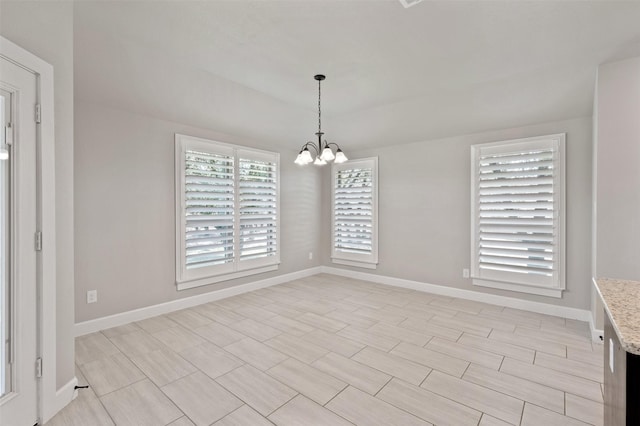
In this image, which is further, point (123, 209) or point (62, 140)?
point (123, 209)

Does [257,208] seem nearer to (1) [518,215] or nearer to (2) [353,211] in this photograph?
(2) [353,211]

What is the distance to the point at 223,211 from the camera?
4457 millimetres

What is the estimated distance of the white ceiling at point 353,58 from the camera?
2.33 metres

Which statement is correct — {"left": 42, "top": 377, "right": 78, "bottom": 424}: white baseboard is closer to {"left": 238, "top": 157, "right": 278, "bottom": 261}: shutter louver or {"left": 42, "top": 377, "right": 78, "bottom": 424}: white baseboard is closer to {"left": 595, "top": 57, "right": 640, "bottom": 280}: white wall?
{"left": 238, "top": 157, "right": 278, "bottom": 261}: shutter louver

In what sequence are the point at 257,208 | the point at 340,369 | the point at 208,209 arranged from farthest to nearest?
the point at 257,208
the point at 208,209
the point at 340,369

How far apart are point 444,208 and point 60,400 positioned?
484 cm

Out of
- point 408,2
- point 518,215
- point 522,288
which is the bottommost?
point 522,288

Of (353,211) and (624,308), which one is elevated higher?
(353,211)

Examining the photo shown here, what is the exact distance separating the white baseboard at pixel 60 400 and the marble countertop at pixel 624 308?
9.82 ft

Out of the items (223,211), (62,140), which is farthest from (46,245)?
(223,211)

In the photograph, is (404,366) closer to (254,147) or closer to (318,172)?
(254,147)

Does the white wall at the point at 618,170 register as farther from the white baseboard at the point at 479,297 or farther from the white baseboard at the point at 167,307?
the white baseboard at the point at 167,307

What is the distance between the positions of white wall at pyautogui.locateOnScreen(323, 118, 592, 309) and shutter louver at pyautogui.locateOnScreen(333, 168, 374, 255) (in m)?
0.25

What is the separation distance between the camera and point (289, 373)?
252 centimetres
